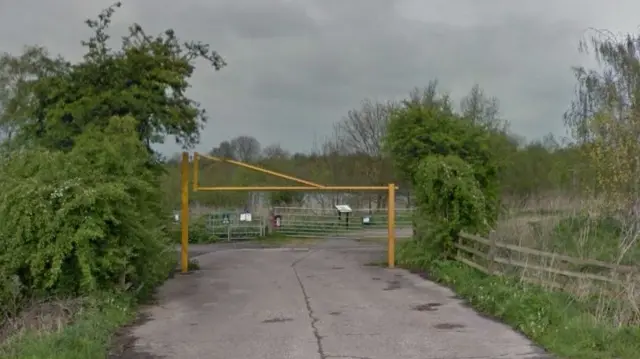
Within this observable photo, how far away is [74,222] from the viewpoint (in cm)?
1242

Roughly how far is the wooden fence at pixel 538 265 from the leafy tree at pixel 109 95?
8367 mm

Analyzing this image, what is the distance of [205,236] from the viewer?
36.7 m

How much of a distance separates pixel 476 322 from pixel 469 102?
99.5 ft

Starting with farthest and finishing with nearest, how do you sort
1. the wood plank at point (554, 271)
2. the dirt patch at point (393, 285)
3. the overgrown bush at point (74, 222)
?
the dirt patch at point (393, 285) < the overgrown bush at point (74, 222) < the wood plank at point (554, 271)

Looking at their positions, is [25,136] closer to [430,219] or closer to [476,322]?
[430,219]

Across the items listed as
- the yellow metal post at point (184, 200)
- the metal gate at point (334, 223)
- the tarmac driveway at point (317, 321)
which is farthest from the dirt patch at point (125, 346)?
the metal gate at point (334, 223)

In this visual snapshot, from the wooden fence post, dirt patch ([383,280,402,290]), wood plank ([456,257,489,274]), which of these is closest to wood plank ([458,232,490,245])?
the wooden fence post

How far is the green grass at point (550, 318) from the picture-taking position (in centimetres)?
840

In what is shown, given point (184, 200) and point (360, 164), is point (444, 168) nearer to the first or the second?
point (184, 200)

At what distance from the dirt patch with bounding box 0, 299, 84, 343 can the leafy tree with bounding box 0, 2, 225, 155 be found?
6.37 meters

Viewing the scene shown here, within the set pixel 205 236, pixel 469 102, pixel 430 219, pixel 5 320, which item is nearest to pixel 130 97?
pixel 5 320

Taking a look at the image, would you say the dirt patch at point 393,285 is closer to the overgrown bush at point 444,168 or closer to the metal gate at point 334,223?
the overgrown bush at point 444,168

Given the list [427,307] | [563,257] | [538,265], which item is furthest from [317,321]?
[538,265]

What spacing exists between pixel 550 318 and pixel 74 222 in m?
7.95
